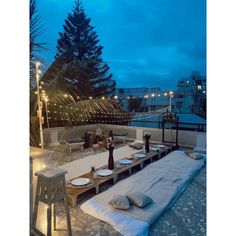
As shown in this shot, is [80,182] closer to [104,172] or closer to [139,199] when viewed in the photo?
[104,172]

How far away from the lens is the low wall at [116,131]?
18.5 feet

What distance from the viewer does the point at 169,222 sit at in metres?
2.15

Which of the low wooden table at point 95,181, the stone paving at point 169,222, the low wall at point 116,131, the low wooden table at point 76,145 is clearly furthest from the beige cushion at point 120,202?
the low wall at point 116,131

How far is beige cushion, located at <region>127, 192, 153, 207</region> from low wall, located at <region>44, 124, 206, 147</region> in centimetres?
355

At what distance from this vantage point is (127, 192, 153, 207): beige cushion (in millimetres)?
2193

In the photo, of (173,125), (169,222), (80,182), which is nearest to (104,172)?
(80,182)

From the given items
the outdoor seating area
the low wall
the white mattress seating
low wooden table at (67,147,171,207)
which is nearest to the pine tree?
the low wall

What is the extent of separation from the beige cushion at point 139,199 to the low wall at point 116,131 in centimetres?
355

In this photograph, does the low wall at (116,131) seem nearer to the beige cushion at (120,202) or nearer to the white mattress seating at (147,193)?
the white mattress seating at (147,193)

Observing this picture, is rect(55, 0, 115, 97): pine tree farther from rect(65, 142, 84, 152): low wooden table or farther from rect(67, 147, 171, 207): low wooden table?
rect(67, 147, 171, 207): low wooden table

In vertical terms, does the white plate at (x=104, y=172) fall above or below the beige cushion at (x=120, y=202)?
above

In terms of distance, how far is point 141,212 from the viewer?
6.97 feet

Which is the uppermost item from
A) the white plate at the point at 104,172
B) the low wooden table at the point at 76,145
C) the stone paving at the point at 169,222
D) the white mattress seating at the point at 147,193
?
the low wooden table at the point at 76,145
